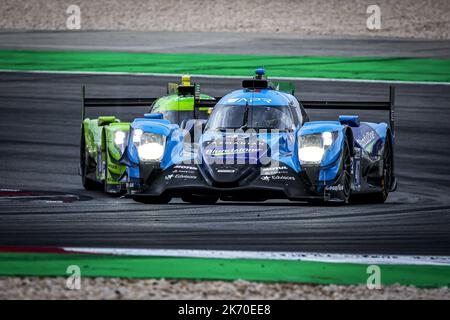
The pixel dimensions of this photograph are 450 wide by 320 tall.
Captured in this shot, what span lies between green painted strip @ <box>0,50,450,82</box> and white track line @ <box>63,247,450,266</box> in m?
18.8

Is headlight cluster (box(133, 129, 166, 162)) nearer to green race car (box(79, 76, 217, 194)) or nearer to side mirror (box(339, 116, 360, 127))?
green race car (box(79, 76, 217, 194))

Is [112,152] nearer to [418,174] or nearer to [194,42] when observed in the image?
[418,174]

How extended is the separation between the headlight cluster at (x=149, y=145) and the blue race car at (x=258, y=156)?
0.5 inches

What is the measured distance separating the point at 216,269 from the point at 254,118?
462 cm

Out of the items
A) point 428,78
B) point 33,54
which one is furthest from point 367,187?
point 33,54

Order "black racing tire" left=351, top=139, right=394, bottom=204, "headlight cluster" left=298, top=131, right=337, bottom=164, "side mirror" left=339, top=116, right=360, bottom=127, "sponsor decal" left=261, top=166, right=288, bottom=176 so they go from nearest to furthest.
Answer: "sponsor decal" left=261, top=166, right=288, bottom=176 < "headlight cluster" left=298, top=131, right=337, bottom=164 < "side mirror" left=339, top=116, right=360, bottom=127 < "black racing tire" left=351, top=139, right=394, bottom=204

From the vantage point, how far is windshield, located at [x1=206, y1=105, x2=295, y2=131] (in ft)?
53.8

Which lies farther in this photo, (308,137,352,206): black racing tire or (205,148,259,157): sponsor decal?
(308,137,352,206): black racing tire

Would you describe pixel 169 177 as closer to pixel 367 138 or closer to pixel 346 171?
pixel 346 171

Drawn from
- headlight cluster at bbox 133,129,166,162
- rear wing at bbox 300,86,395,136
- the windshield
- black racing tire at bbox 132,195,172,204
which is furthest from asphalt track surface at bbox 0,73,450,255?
rear wing at bbox 300,86,395,136

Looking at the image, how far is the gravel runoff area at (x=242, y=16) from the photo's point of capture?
139 feet

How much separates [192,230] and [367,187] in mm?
3369

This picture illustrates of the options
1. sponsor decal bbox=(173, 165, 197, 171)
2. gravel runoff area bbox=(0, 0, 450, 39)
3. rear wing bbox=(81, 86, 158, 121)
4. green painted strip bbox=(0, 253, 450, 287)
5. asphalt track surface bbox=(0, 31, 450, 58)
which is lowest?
green painted strip bbox=(0, 253, 450, 287)

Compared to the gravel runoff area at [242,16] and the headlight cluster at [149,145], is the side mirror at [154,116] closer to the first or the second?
the headlight cluster at [149,145]
